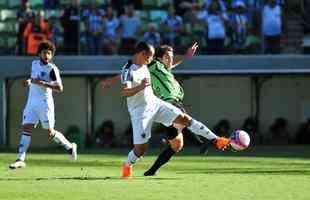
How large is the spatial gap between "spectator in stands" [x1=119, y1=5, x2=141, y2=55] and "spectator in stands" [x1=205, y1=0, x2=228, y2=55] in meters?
2.20

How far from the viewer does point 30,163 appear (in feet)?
→ 60.5

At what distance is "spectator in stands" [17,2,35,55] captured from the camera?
88.2 feet

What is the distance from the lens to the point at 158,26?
27.5m

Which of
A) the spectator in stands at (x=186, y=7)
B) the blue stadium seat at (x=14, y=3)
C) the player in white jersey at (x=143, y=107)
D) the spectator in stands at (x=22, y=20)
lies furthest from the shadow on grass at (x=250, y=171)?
the blue stadium seat at (x=14, y=3)

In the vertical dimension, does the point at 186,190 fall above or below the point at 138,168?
above

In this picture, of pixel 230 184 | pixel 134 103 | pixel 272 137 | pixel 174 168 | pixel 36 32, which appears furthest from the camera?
pixel 272 137

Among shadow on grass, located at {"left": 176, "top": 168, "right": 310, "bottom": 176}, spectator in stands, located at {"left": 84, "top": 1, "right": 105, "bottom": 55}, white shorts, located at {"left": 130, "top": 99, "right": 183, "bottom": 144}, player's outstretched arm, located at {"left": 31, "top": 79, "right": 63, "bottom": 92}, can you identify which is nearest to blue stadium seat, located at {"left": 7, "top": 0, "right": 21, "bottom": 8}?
spectator in stands, located at {"left": 84, "top": 1, "right": 105, "bottom": 55}

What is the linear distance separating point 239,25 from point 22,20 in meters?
6.55

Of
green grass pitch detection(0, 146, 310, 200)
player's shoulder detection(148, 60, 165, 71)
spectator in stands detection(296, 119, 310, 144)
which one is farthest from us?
spectator in stands detection(296, 119, 310, 144)

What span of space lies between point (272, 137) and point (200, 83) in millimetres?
3052

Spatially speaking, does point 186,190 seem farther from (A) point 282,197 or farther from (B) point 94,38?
(B) point 94,38

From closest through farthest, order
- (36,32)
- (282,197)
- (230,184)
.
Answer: (282,197)
(230,184)
(36,32)

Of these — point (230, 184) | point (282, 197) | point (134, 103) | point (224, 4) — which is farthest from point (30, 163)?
point (224, 4)

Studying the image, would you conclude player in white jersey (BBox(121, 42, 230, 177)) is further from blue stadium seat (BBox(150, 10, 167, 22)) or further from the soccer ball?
blue stadium seat (BBox(150, 10, 167, 22))
